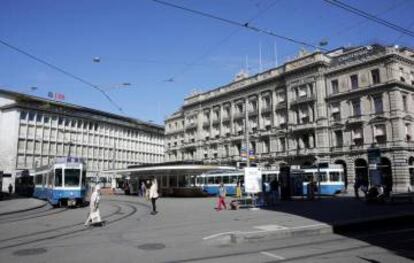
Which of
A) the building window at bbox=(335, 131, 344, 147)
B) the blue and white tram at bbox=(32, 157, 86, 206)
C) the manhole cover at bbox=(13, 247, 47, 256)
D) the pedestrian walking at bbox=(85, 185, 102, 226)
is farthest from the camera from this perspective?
the building window at bbox=(335, 131, 344, 147)

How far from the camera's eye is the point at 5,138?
78812 millimetres

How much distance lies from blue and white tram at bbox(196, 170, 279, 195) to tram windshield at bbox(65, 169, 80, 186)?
1850cm

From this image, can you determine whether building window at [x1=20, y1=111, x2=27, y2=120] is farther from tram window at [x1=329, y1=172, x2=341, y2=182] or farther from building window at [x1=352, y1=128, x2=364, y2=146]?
tram window at [x1=329, y1=172, x2=341, y2=182]

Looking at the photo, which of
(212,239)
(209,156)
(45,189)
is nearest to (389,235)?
(212,239)

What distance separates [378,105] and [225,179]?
21766mm

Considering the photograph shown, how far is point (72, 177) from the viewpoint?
84.4ft

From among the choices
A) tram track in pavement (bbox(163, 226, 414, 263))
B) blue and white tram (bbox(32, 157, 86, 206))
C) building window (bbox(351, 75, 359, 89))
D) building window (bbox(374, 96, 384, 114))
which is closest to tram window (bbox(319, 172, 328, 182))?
building window (bbox(374, 96, 384, 114))

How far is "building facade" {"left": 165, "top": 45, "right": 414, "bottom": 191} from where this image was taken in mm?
47312

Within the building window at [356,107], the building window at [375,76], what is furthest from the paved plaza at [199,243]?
the building window at [356,107]

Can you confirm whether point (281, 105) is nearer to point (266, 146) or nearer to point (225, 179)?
point (266, 146)

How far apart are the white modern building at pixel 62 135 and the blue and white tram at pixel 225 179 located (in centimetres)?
3101

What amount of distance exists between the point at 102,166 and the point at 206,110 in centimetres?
3428

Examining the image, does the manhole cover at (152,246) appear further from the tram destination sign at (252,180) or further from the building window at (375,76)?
the building window at (375,76)

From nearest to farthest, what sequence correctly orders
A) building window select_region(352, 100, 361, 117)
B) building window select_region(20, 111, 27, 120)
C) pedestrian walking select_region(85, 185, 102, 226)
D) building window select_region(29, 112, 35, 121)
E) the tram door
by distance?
pedestrian walking select_region(85, 185, 102, 226) < the tram door < building window select_region(352, 100, 361, 117) < building window select_region(20, 111, 27, 120) < building window select_region(29, 112, 35, 121)
